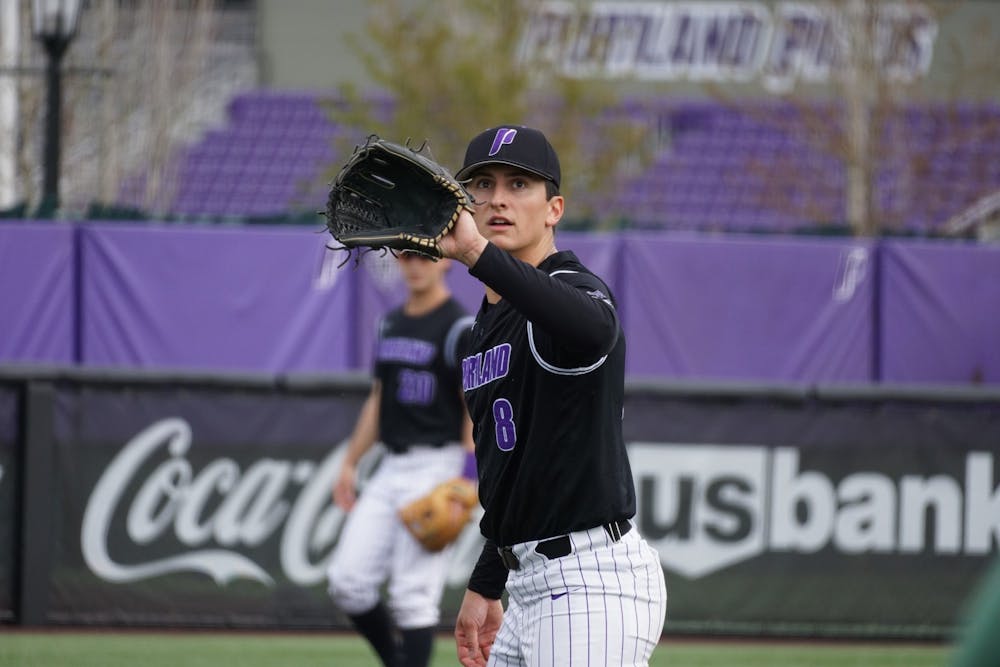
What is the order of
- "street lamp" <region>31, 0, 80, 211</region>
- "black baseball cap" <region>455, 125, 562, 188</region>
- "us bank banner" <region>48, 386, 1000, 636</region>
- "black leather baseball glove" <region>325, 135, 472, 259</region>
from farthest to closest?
1. "street lamp" <region>31, 0, 80, 211</region>
2. "us bank banner" <region>48, 386, 1000, 636</region>
3. "black baseball cap" <region>455, 125, 562, 188</region>
4. "black leather baseball glove" <region>325, 135, 472, 259</region>

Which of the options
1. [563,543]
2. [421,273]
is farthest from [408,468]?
[563,543]

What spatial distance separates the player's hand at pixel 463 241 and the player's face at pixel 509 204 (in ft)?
1.74

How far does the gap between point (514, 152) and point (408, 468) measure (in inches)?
133

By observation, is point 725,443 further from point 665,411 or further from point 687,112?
point 687,112

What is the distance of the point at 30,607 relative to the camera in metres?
8.38

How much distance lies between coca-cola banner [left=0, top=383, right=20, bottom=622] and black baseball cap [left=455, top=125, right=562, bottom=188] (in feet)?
18.8

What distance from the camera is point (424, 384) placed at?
6.64m

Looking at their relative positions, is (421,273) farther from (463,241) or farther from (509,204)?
(463,241)

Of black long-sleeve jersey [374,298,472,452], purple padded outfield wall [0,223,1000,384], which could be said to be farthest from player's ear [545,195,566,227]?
purple padded outfield wall [0,223,1000,384]

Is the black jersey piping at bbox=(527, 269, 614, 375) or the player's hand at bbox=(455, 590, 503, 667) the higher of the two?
the black jersey piping at bbox=(527, 269, 614, 375)

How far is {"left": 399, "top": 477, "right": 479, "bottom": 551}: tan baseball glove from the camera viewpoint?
642cm

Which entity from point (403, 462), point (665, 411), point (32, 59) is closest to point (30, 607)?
point (403, 462)

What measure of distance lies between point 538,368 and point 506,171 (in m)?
0.48

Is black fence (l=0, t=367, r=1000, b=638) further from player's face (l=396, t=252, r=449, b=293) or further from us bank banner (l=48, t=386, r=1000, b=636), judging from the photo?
player's face (l=396, t=252, r=449, b=293)
